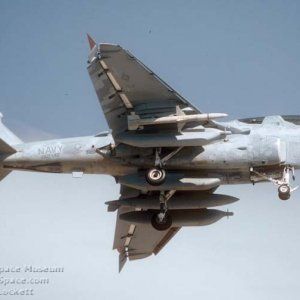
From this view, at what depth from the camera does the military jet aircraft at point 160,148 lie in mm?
16484

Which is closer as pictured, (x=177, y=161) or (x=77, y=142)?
(x=177, y=161)

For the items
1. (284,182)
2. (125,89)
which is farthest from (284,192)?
(125,89)

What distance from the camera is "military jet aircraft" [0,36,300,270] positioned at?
16.5 m

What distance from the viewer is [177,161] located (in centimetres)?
1748

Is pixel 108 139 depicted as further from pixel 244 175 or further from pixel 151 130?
pixel 244 175

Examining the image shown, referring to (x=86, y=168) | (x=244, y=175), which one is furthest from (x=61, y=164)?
(x=244, y=175)

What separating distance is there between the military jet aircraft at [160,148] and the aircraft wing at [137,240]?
3.79 metres

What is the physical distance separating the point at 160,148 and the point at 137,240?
7.47 metres

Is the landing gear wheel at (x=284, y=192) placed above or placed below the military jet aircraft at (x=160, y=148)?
below

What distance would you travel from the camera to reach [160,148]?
17484 mm

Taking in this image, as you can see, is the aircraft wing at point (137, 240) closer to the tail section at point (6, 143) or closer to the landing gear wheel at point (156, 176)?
the tail section at point (6, 143)

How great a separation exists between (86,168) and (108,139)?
1280 mm

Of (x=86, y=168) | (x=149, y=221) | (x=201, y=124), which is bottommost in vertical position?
(x=149, y=221)

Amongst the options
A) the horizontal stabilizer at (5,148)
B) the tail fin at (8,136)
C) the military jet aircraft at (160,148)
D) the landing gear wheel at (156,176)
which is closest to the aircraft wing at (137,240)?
the military jet aircraft at (160,148)
